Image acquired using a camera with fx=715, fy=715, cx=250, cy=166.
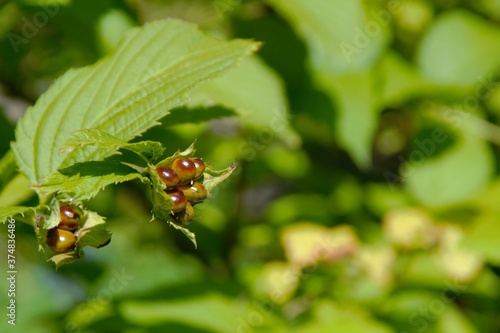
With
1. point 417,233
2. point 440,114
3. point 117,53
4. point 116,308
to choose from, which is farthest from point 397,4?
point 117,53

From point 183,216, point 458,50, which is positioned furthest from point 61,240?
point 458,50

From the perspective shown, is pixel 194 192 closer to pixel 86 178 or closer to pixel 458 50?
pixel 86 178

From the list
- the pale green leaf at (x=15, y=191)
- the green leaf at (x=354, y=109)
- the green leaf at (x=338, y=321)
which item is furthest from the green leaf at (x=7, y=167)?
the green leaf at (x=354, y=109)

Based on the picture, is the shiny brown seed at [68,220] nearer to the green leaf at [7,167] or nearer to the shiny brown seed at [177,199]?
the shiny brown seed at [177,199]

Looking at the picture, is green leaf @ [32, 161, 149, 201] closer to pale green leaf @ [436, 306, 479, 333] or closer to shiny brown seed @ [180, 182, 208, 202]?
shiny brown seed @ [180, 182, 208, 202]

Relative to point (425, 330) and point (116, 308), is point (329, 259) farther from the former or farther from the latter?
point (116, 308)

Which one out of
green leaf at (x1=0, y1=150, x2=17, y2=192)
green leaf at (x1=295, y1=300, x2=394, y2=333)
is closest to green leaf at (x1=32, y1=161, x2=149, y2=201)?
green leaf at (x1=0, y1=150, x2=17, y2=192)

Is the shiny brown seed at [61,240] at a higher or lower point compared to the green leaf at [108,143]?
lower
